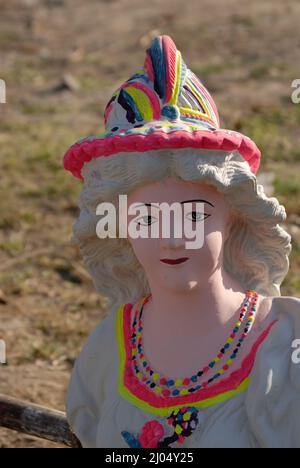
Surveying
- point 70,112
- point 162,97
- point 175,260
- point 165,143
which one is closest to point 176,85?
point 162,97

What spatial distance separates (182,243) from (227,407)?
0.49 m

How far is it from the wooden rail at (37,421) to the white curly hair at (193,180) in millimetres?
691

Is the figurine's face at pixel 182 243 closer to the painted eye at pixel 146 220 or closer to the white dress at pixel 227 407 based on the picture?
the painted eye at pixel 146 220

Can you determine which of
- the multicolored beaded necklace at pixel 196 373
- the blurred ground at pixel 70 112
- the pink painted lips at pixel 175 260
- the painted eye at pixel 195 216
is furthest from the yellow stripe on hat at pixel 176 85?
the blurred ground at pixel 70 112

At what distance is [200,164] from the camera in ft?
9.90

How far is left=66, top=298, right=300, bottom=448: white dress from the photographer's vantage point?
9.86ft

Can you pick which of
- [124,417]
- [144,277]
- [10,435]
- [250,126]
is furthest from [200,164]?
[250,126]

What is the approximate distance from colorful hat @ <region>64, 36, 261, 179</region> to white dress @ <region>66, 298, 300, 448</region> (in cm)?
56

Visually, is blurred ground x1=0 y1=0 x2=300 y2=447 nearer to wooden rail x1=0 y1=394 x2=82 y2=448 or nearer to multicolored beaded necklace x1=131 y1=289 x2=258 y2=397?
wooden rail x1=0 y1=394 x2=82 y2=448

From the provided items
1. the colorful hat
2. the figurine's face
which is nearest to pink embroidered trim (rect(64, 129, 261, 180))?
the colorful hat

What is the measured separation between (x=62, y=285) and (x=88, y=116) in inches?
123

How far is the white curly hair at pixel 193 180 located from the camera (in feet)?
9.95

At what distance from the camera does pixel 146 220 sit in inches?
123

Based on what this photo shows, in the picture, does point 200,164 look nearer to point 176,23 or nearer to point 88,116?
point 88,116
